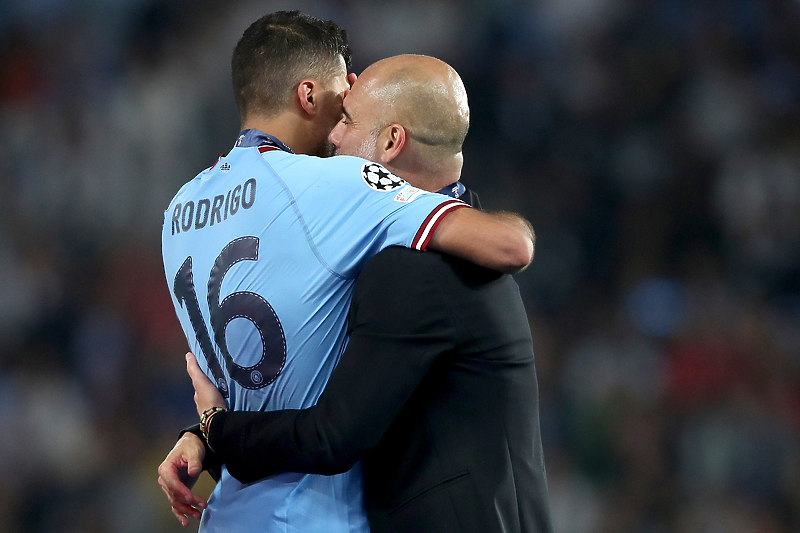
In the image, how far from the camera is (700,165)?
230 inches

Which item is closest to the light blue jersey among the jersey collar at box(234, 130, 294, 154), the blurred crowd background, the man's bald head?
the jersey collar at box(234, 130, 294, 154)

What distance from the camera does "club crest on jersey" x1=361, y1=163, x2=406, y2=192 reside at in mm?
1878

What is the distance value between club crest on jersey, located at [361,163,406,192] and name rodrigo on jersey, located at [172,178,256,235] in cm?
29

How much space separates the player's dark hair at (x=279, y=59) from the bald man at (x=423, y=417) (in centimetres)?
69

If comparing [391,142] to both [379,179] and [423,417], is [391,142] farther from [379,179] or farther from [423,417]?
[423,417]

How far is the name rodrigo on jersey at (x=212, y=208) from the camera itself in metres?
1.98

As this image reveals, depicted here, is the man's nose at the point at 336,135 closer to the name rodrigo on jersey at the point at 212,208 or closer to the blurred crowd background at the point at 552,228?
the name rodrigo on jersey at the point at 212,208

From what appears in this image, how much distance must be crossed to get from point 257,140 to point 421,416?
925 millimetres

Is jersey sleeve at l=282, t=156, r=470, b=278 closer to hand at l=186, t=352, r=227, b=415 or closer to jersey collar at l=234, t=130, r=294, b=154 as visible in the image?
jersey collar at l=234, t=130, r=294, b=154

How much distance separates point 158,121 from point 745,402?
4693 mm

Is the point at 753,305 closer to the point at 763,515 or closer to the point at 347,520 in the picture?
the point at 763,515

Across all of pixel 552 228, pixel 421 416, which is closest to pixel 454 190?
pixel 421 416

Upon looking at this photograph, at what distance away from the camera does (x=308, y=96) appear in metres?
2.31

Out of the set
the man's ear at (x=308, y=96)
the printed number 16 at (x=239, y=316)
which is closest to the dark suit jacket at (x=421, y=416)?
the printed number 16 at (x=239, y=316)
